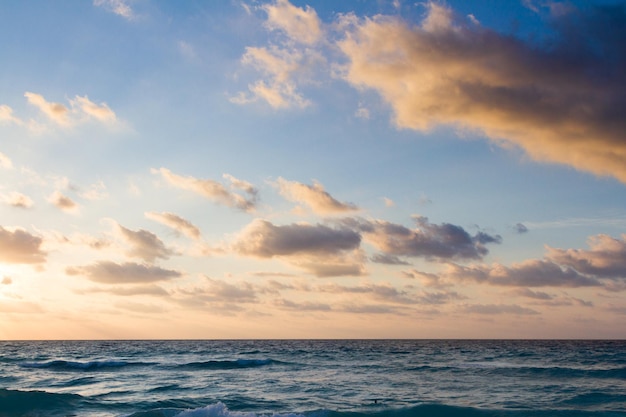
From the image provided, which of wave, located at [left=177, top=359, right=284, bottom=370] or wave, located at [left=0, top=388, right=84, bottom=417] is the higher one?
wave, located at [left=0, top=388, right=84, bottom=417]

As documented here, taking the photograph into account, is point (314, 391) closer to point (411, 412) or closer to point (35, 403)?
point (411, 412)

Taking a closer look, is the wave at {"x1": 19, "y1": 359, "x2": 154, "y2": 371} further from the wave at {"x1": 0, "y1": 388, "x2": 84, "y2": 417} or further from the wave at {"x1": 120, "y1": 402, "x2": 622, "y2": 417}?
the wave at {"x1": 120, "y1": 402, "x2": 622, "y2": 417}

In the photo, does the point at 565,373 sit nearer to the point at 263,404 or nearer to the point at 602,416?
the point at 602,416

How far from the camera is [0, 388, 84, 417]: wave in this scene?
84.9ft

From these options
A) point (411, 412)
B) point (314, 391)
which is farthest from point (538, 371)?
point (411, 412)

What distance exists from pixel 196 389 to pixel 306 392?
27.4 ft

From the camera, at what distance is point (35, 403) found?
27.1m

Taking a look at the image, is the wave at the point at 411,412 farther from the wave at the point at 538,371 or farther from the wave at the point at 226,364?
Result: the wave at the point at 226,364

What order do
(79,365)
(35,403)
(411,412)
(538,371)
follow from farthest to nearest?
(79,365)
(538,371)
(35,403)
(411,412)

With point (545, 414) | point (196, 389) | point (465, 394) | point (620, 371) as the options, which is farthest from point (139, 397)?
point (620, 371)

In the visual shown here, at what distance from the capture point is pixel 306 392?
34531 millimetres

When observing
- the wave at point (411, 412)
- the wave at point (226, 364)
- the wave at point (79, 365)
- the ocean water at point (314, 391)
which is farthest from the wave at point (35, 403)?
the wave at point (79, 365)

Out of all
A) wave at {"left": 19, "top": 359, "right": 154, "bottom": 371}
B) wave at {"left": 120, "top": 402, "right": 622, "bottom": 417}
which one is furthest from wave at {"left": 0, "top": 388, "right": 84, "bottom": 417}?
wave at {"left": 19, "top": 359, "right": 154, "bottom": 371}

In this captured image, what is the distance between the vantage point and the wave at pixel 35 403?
25.9 meters
